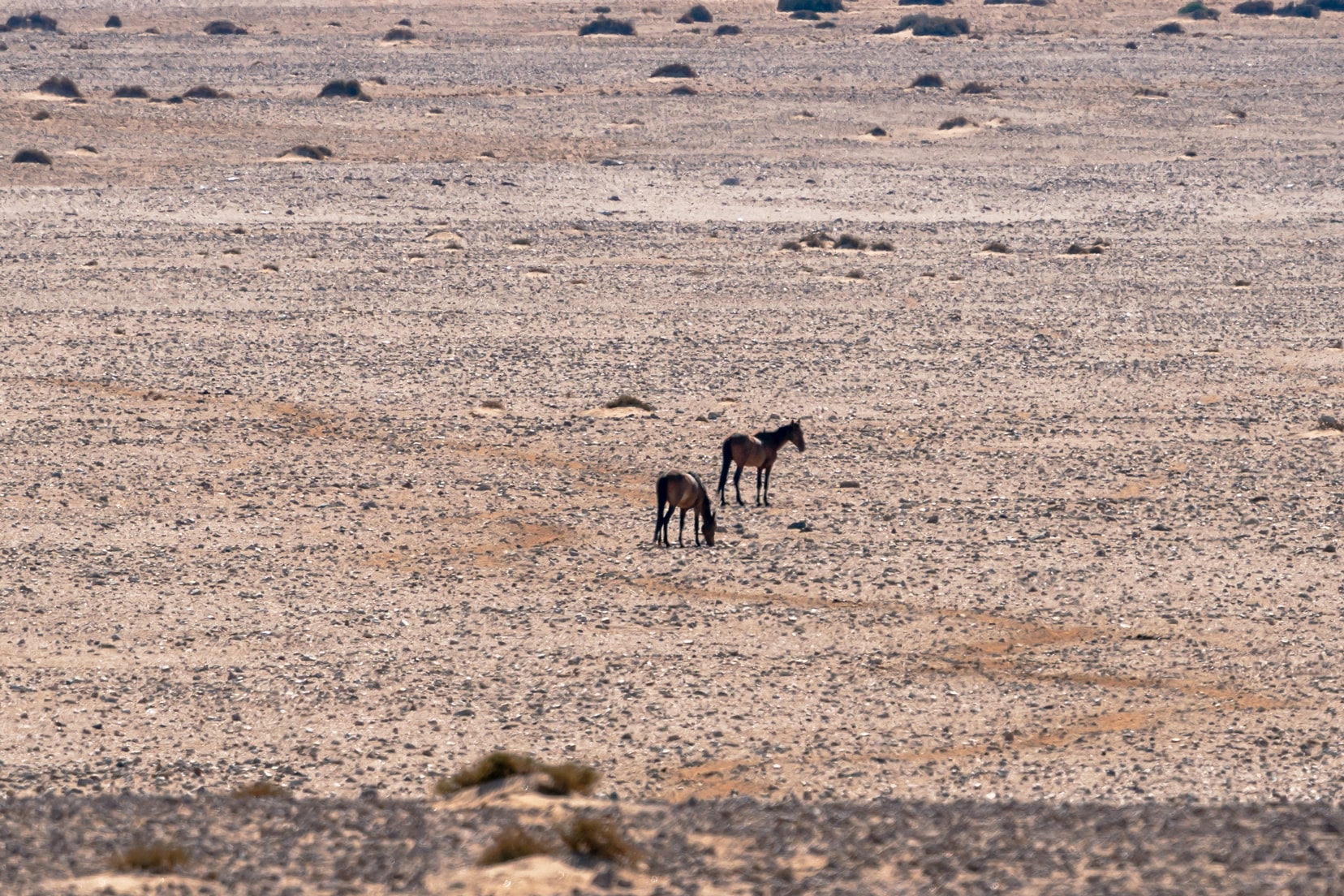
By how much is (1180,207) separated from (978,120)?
500 inches

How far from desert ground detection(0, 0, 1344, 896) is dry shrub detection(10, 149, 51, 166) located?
64 cm

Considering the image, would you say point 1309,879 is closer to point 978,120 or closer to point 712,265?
point 712,265

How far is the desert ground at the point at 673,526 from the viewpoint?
353 inches

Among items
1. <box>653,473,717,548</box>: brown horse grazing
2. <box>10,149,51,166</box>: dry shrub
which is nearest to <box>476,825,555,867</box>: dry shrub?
<box>653,473,717,548</box>: brown horse grazing

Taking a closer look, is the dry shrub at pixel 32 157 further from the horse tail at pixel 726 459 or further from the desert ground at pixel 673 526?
the horse tail at pixel 726 459

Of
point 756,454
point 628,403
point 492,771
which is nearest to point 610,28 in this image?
point 628,403

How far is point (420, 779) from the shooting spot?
10.5 metres

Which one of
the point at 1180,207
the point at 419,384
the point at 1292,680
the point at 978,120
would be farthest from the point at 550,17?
the point at 1292,680

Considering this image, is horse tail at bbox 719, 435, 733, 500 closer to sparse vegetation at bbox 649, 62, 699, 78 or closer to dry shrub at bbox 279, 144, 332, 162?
dry shrub at bbox 279, 144, 332, 162

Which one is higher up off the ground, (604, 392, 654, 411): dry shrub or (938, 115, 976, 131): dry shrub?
(938, 115, 976, 131): dry shrub

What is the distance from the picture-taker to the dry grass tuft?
9.64m

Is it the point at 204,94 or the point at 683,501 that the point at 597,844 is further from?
the point at 204,94

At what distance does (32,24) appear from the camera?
75.9m

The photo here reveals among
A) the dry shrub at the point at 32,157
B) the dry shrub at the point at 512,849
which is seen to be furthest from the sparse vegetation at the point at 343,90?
the dry shrub at the point at 512,849
